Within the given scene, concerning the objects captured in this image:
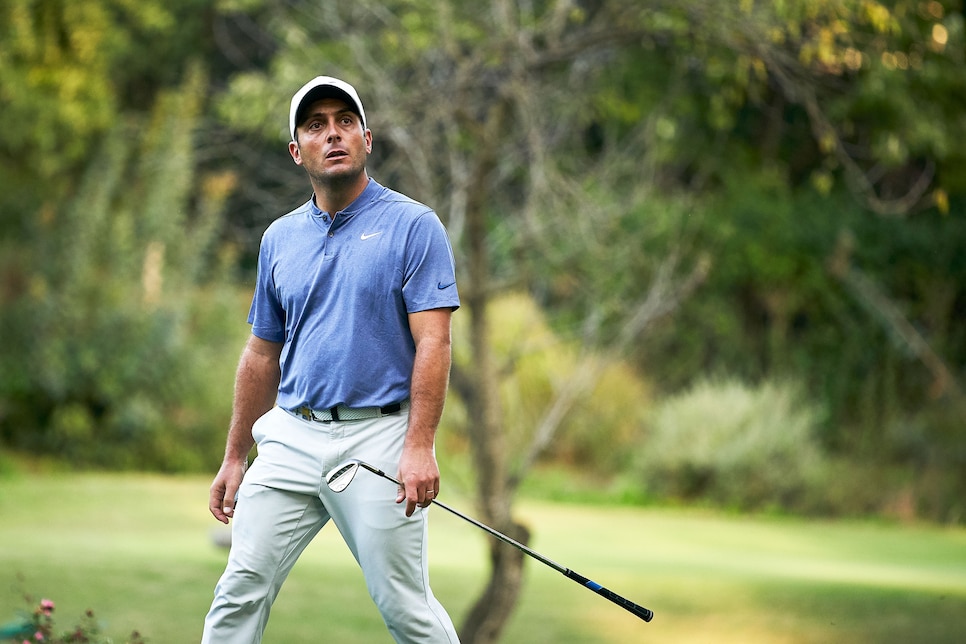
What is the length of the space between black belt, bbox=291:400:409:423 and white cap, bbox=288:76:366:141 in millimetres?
675

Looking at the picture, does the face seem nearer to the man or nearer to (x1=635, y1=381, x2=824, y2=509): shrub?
the man

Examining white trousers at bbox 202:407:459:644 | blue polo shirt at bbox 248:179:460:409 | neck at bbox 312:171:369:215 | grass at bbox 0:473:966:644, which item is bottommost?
grass at bbox 0:473:966:644

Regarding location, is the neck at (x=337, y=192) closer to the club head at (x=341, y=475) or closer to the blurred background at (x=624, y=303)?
the club head at (x=341, y=475)

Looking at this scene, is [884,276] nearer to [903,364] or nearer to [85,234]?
[903,364]

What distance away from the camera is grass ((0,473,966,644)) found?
24.8ft

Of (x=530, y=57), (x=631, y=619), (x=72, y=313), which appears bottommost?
(x=631, y=619)

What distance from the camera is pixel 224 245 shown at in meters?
18.8

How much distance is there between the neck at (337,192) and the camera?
3.40m

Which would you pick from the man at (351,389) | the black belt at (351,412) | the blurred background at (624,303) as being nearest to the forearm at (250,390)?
the man at (351,389)

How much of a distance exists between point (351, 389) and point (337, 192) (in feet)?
1.60

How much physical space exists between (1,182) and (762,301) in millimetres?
8757

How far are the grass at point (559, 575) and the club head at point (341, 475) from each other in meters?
3.46

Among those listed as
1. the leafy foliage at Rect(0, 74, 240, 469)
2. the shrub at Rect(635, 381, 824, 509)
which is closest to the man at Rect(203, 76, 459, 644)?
the shrub at Rect(635, 381, 824, 509)

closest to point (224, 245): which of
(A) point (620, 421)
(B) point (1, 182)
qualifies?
(B) point (1, 182)
